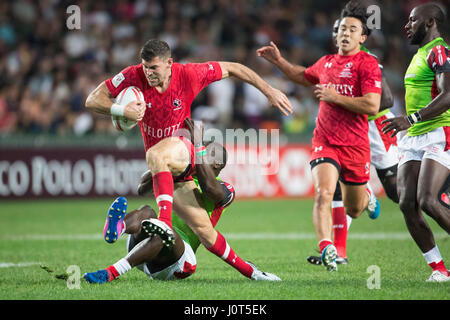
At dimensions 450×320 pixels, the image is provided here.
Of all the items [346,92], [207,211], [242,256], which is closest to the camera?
[207,211]

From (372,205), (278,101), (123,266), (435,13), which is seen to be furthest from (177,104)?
(372,205)

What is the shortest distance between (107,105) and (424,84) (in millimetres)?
2847

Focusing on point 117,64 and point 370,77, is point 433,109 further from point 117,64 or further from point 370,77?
point 117,64

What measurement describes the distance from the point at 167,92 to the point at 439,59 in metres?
2.41

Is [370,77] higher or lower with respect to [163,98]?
higher

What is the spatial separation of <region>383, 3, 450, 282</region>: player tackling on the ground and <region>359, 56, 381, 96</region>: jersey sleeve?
0.50 meters

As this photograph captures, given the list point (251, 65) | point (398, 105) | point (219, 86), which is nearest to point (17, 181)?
point (219, 86)

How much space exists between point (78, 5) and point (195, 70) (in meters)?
12.6

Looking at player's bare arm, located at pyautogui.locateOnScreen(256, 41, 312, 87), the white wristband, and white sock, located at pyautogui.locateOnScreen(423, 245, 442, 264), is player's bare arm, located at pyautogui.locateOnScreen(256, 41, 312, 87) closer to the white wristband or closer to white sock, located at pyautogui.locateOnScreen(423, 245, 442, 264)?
the white wristband

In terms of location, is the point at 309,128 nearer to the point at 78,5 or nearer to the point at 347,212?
the point at 78,5

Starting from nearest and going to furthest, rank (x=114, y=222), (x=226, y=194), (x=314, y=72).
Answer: (x=114, y=222) → (x=226, y=194) → (x=314, y=72)

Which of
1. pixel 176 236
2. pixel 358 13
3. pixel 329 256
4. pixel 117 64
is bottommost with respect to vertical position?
pixel 329 256

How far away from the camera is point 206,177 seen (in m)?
5.98

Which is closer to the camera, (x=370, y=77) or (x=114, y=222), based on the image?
(x=114, y=222)
